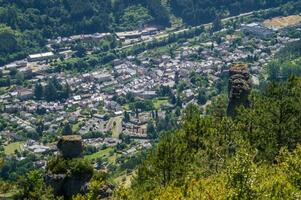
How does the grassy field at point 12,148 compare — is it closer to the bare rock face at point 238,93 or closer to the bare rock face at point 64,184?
the bare rock face at point 238,93

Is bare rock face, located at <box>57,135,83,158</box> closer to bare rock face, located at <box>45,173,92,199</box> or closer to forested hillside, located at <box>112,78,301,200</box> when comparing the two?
bare rock face, located at <box>45,173,92,199</box>

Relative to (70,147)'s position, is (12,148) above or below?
below

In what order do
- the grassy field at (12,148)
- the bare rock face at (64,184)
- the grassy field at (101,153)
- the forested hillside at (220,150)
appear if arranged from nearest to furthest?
the forested hillside at (220,150), the bare rock face at (64,184), the grassy field at (101,153), the grassy field at (12,148)

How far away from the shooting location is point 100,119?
173 metres

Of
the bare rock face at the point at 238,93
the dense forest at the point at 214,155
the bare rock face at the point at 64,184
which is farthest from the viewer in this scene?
the bare rock face at the point at 238,93

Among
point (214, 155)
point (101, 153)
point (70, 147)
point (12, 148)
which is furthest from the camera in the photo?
point (12, 148)

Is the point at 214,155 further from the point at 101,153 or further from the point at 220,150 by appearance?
the point at 101,153

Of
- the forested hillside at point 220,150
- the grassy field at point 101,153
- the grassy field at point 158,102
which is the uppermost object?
the forested hillside at point 220,150

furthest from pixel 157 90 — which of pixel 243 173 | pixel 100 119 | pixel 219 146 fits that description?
pixel 243 173

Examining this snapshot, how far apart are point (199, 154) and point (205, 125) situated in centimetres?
665

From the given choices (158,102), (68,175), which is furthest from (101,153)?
(68,175)

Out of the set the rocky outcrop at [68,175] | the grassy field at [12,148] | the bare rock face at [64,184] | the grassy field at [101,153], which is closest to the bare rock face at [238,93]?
the rocky outcrop at [68,175]

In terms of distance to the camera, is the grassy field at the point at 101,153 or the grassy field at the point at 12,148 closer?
the grassy field at the point at 101,153

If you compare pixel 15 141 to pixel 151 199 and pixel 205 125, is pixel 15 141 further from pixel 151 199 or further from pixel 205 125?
pixel 151 199
